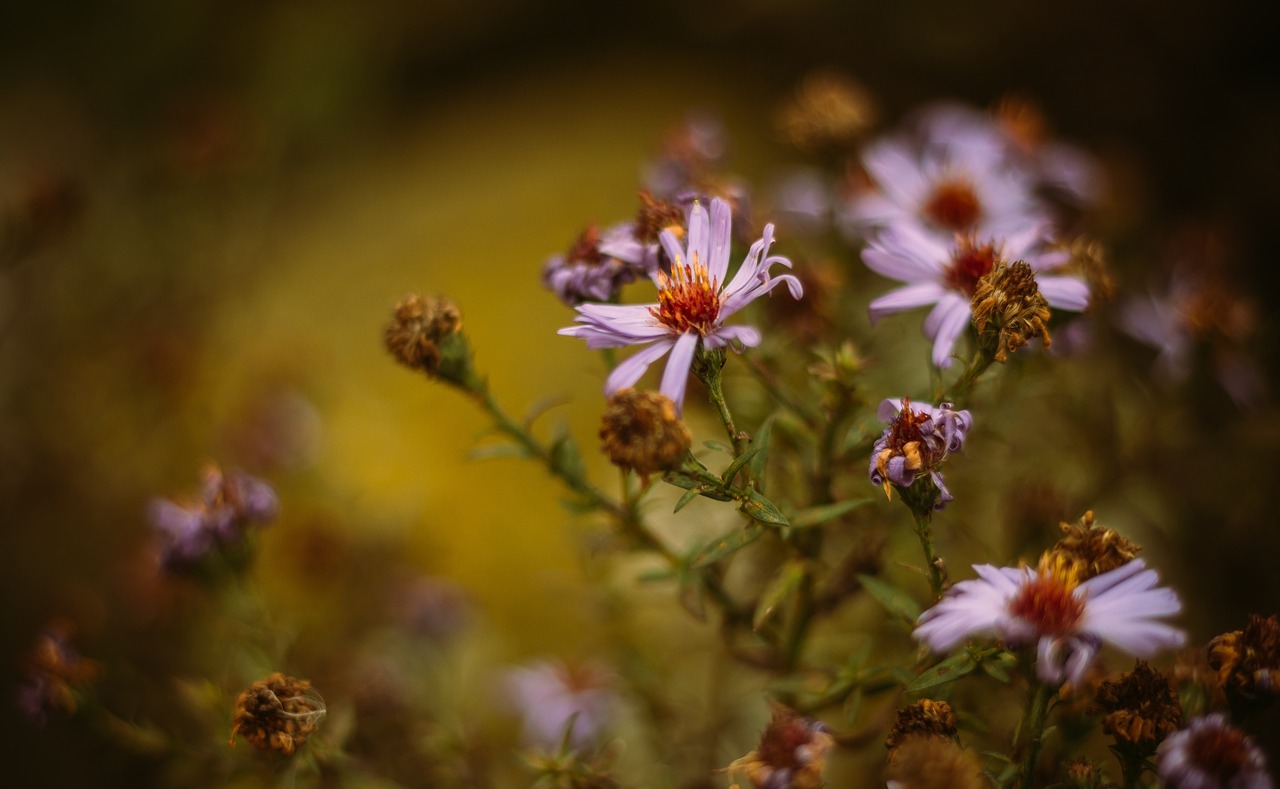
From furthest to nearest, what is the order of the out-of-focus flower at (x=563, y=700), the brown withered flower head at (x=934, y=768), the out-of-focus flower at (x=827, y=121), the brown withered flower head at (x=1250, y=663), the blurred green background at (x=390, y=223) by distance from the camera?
the blurred green background at (x=390, y=223), the out-of-focus flower at (x=563, y=700), the out-of-focus flower at (x=827, y=121), the brown withered flower head at (x=1250, y=663), the brown withered flower head at (x=934, y=768)

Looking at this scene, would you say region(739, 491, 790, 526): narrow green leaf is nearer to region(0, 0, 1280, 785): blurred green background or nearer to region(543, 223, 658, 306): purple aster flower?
region(543, 223, 658, 306): purple aster flower

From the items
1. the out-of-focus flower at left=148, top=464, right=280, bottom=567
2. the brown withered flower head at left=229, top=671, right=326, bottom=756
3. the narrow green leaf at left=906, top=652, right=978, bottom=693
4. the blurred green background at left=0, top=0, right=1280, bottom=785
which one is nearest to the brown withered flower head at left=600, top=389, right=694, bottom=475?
the narrow green leaf at left=906, top=652, right=978, bottom=693

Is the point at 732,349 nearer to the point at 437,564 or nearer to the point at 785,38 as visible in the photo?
the point at 437,564

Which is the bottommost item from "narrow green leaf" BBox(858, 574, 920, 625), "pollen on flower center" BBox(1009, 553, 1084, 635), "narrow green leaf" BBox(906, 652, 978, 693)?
"narrow green leaf" BBox(906, 652, 978, 693)

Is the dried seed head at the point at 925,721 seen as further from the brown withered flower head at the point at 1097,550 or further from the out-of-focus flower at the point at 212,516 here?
the out-of-focus flower at the point at 212,516

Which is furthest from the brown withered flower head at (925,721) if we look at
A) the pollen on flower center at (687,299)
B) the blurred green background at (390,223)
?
the blurred green background at (390,223)

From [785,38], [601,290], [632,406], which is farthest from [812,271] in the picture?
[785,38]
